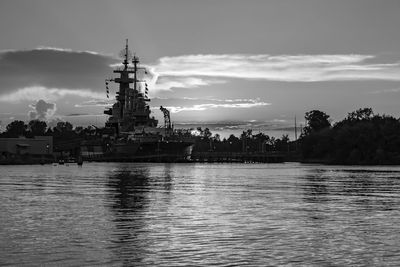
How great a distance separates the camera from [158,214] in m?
37.1

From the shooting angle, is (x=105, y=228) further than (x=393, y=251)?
Yes

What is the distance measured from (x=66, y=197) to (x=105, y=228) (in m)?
20.8

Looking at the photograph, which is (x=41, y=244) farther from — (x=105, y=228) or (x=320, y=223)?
(x=320, y=223)

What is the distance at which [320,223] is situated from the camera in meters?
32.8

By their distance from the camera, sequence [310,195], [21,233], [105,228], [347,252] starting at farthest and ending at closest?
1. [310,195]
2. [105,228]
3. [21,233]
4. [347,252]

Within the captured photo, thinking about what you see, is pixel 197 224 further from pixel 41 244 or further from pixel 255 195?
pixel 255 195

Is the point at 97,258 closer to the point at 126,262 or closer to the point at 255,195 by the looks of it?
the point at 126,262

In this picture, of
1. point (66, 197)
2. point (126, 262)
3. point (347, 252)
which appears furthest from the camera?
point (66, 197)

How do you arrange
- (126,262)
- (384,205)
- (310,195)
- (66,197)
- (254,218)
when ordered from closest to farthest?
(126,262) < (254,218) < (384,205) < (66,197) < (310,195)

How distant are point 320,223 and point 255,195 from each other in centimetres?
2070

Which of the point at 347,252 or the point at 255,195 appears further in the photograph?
the point at 255,195

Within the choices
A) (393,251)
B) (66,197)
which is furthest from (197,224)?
(66,197)

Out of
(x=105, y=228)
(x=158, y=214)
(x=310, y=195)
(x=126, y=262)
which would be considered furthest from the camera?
(x=310, y=195)

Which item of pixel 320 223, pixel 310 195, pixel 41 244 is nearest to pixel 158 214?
pixel 320 223
